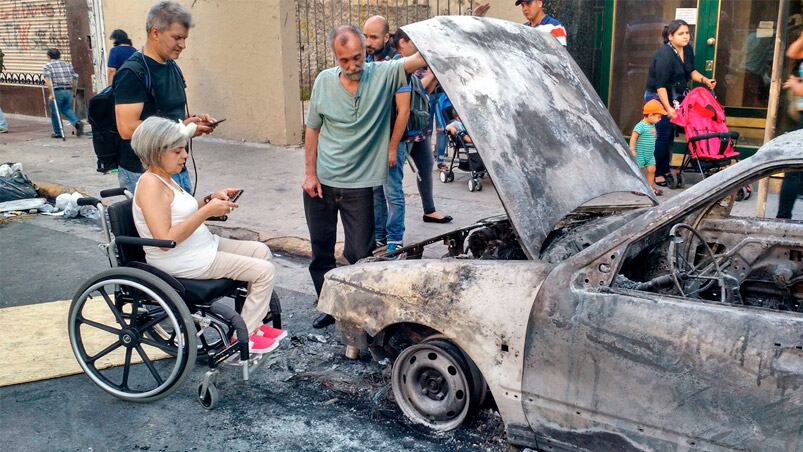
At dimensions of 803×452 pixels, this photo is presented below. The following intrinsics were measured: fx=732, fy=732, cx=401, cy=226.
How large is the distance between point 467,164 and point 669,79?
2.43 m

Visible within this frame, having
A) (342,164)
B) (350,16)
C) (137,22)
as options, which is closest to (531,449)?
(342,164)

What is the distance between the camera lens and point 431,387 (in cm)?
363

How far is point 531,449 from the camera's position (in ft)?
11.0

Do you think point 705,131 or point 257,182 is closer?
point 705,131

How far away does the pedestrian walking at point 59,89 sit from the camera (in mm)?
13367

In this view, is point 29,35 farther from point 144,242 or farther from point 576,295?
point 576,295

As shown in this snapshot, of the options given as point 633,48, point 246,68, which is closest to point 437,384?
point 633,48

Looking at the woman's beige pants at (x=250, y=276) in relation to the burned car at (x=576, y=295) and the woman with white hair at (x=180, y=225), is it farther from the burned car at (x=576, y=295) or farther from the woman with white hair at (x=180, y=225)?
the burned car at (x=576, y=295)

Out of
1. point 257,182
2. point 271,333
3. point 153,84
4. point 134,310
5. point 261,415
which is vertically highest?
point 153,84

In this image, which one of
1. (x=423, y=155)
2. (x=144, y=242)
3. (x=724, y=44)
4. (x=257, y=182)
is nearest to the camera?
(x=144, y=242)

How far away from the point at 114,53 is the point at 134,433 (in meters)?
8.03

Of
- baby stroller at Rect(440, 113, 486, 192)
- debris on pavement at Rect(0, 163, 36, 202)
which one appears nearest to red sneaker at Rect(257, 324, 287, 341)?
baby stroller at Rect(440, 113, 486, 192)

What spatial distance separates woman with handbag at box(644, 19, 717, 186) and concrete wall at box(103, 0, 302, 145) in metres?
5.34

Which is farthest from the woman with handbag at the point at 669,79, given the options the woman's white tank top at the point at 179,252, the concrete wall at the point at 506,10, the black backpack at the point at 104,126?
the woman's white tank top at the point at 179,252
